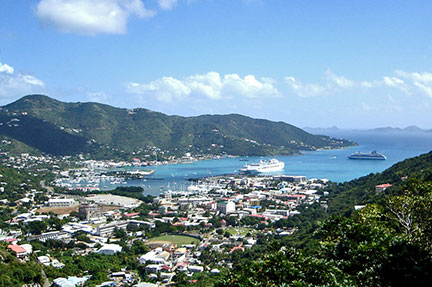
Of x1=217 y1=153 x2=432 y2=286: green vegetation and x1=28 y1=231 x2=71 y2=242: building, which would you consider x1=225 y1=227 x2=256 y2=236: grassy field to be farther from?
x1=217 y1=153 x2=432 y2=286: green vegetation

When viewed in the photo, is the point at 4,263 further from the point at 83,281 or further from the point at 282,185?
the point at 282,185

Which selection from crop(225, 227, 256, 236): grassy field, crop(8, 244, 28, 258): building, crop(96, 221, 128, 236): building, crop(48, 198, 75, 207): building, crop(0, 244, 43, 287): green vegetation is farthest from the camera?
crop(48, 198, 75, 207): building

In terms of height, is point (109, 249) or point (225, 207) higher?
point (225, 207)

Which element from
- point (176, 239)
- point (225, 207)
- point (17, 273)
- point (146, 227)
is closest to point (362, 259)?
point (17, 273)

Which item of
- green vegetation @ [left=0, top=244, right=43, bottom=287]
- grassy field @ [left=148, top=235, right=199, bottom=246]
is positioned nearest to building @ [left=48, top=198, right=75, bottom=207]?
grassy field @ [left=148, top=235, right=199, bottom=246]

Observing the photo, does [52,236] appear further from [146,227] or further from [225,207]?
[225,207]

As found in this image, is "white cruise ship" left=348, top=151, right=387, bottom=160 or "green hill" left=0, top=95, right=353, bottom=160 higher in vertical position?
"green hill" left=0, top=95, right=353, bottom=160

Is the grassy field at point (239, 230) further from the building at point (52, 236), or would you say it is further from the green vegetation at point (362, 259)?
the green vegetation at point (362, 259)
